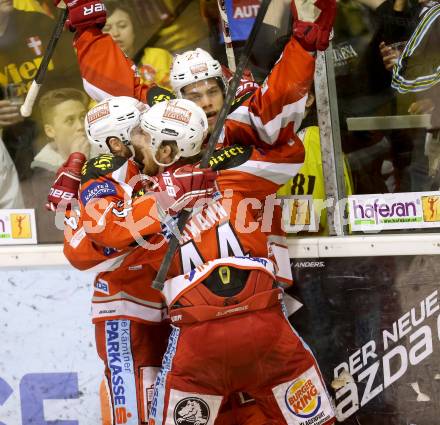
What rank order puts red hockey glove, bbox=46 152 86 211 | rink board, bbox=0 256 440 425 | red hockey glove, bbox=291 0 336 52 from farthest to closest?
rink board, bbox=0 256 440 425 < red hockey glove, bbox=46 152 86 211 < red hockey glove, bbox=291 0 336 52

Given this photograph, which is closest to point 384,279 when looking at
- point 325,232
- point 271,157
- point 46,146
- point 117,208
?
point 325,232

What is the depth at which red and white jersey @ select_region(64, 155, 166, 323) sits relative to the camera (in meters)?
3.18

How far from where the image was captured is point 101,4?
367 centimetres

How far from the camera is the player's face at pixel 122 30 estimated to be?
13.0 feet

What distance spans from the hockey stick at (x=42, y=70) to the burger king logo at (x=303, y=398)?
4.23 ft

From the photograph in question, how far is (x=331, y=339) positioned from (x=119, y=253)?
3.11ft

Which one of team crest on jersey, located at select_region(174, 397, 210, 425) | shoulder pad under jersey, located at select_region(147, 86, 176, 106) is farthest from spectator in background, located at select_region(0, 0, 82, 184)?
team crest on jersey, located at select_region(174, 397, 210, 425)

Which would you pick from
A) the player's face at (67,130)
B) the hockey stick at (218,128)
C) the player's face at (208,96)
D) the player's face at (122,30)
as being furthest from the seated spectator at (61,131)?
the hockey stick at (218,128)

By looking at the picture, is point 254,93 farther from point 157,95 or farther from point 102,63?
point 102,63

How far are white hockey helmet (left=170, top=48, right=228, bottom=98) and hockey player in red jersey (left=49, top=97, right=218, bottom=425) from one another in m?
0.20

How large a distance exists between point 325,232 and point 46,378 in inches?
47.9

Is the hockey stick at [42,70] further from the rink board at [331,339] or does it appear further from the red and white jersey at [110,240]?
the rink board at [331,339]

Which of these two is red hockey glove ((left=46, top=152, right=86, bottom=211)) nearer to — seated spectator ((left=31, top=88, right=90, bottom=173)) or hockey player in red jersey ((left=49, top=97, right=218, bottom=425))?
hockey player in red jersey ((left=49, top=97, right=218, bottom=425))

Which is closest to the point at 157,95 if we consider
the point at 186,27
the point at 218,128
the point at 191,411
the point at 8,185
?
the point at 186,27
